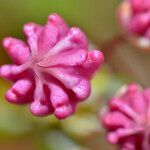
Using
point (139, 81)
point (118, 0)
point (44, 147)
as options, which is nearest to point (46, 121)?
point (44, 147)

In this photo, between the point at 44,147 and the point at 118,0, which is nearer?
the point at 44,147

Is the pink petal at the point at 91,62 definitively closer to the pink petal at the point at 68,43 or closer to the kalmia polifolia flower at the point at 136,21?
the pink petal at the point at 68,43

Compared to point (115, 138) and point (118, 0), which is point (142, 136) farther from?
point (118, 0)

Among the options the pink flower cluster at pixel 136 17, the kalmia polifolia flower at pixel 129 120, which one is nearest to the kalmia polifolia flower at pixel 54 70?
the kalmia polifolia flower at pixel 129 120

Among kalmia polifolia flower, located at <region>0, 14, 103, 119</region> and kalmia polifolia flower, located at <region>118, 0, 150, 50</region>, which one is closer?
kalmia polifolia flower, located at <region>0, 14, 103, 119</region>

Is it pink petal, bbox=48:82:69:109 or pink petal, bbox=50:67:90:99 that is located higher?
pink petal, bbox=50:67:90:99

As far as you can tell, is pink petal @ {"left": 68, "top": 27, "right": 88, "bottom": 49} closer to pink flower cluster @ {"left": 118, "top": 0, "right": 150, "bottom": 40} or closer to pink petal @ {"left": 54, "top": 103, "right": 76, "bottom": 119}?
pink petal @ {"left": 54, "top": 103, "right": 76, "bottom": 119}

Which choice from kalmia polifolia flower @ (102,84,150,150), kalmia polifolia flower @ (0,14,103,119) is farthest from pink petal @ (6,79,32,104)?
kalmia polifolia flower @ (102,84,150,150)
